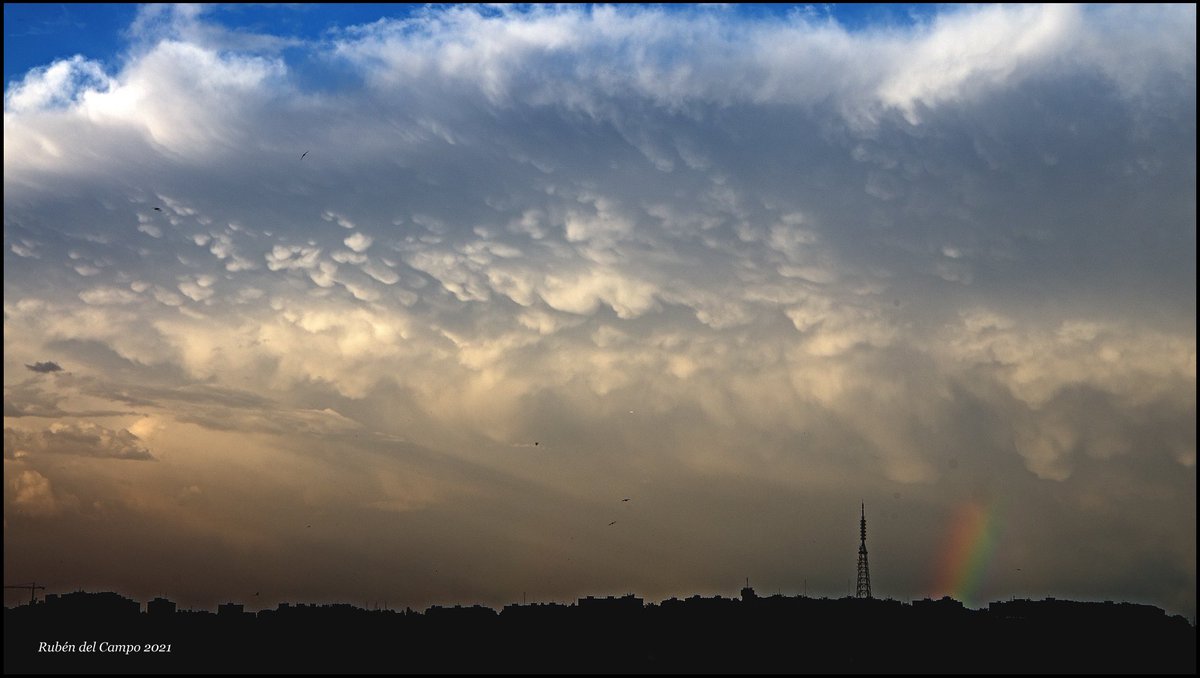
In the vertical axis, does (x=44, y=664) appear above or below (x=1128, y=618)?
below

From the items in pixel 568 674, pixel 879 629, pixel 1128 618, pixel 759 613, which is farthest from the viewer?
pixel 759 613

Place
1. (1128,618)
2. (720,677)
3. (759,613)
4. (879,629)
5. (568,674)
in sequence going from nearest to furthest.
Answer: (720,677) < (568,674) < (879,629) < (1128,618) < (759,613)

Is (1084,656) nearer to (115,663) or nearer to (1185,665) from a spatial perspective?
(1185,665)

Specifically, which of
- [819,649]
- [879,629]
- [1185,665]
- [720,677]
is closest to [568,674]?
[720,677]

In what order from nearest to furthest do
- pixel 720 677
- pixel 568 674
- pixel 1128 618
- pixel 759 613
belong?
pixel 720 677 → pixel 568 674 → pixel 1128 618 → pixel 759 613

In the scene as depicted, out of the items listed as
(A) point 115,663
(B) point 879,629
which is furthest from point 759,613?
(A) point 115,663

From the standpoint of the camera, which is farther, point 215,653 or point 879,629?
point 215,653

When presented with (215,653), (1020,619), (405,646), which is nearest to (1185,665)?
(1020,619)

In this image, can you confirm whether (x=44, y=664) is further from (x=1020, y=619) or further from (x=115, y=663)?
(x=1020, y=619)

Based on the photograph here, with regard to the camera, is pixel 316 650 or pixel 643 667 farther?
pixel 316 650
